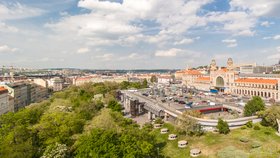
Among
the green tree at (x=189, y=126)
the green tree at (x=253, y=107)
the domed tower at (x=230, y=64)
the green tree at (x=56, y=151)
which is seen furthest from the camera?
the domed tower at (x=230, y=64)

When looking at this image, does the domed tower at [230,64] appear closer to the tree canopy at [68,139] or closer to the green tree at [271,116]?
the green tree at [271,116]

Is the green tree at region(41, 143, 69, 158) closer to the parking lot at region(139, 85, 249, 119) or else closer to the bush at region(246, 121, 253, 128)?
the parking lot at region(139, 85, 249, 119)

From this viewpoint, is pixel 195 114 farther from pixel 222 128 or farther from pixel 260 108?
pixel 260 108

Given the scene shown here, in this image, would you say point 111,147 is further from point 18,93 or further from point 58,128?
point 18,93

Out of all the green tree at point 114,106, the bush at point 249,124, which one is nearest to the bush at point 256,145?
the bush at point 249,124

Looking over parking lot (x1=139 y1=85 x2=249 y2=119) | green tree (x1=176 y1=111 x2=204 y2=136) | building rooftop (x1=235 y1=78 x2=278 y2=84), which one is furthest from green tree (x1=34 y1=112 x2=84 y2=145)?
building rooftop (x1=235 y1=78 x2=278 y2=84)
